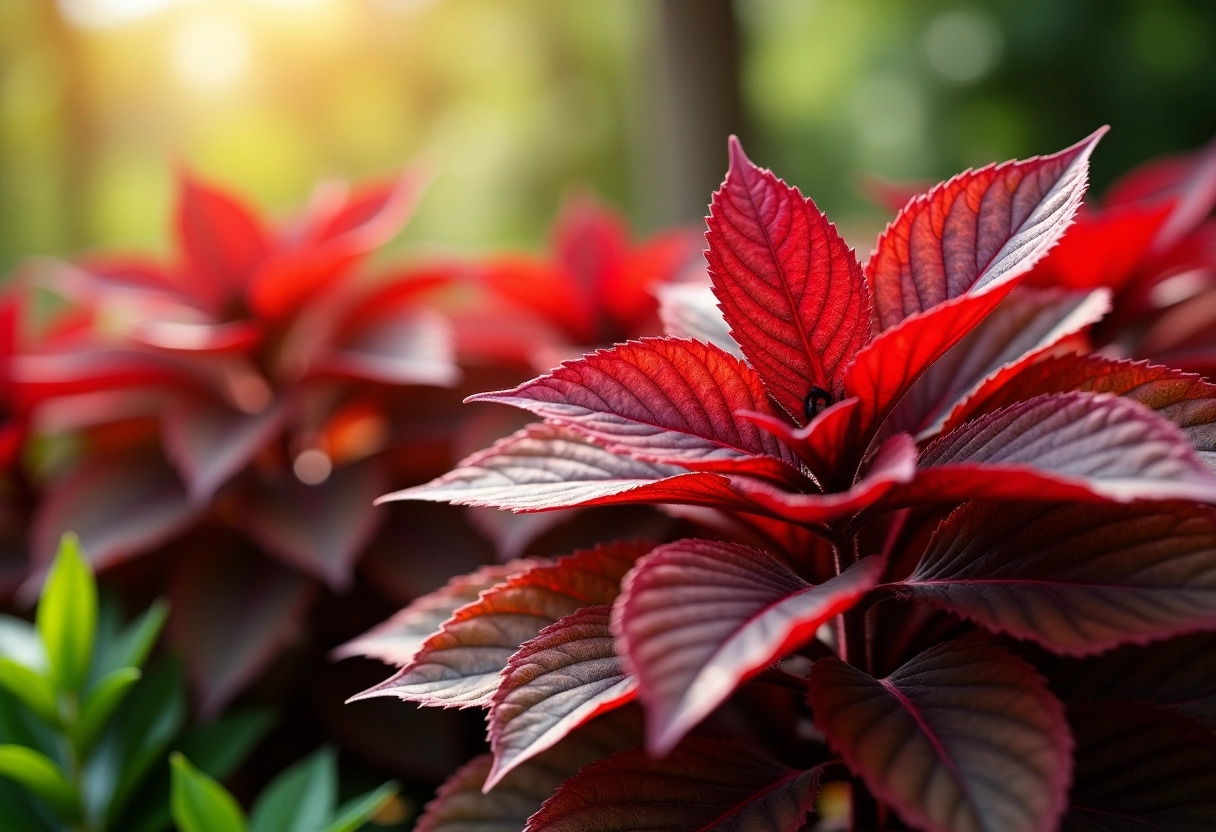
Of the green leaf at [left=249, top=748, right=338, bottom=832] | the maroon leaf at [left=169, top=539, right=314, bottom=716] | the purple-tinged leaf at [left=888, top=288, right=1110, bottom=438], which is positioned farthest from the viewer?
A: the maroon leaf at [left=169, top=539, right=314, bottom=716]

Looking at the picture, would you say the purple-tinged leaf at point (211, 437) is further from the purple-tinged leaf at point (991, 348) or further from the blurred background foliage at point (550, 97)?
the blurred background foliage at point (550, 97)

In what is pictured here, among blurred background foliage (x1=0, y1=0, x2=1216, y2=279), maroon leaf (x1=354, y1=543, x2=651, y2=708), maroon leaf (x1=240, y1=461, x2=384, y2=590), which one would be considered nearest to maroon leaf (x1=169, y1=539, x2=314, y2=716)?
maroon leaf (x1=240, y1=461, x2=384, y2=590)

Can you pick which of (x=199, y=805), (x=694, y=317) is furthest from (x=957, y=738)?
(x=199, y=805)

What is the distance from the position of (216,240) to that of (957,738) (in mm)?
1031

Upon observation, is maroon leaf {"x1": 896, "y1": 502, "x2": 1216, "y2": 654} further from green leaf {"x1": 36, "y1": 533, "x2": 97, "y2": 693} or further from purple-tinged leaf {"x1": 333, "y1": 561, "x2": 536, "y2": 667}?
green leaf {"x1": 36, "y1": 533, "x2": 97, "y2": 693}

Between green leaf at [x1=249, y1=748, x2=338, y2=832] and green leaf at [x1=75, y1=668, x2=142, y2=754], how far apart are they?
13 cm

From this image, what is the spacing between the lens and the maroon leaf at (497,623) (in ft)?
1.93

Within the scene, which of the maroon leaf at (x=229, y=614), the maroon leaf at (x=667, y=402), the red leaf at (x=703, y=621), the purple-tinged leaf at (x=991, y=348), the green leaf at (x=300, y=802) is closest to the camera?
the red leaf at (x=703, y=621)

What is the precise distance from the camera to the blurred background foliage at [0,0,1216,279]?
3.25m

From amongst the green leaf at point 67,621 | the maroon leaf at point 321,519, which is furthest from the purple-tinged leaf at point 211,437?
the green leaf at point 67,621

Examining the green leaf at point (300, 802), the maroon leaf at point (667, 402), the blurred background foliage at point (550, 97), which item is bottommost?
the green leaf at point (300, 802)

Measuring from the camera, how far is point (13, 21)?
484 cm

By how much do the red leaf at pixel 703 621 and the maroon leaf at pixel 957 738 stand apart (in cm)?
5

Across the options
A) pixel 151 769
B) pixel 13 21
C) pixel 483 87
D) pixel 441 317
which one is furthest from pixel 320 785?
pixel 483 87
